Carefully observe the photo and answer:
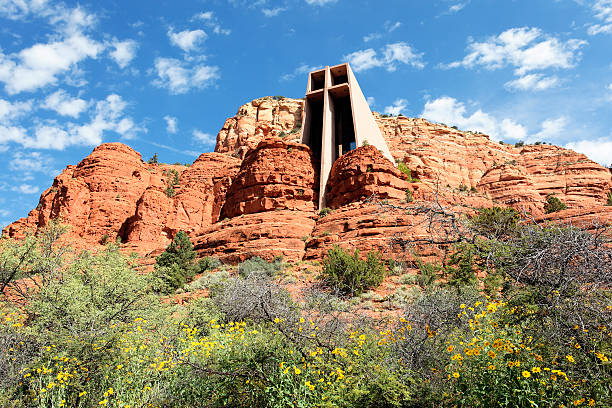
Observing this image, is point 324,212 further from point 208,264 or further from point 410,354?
point 410,354

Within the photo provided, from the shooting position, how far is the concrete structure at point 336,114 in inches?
1288

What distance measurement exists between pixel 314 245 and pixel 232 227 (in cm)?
640

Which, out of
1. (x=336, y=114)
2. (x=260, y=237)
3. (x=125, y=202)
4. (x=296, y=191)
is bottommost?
(x=260, y=237)

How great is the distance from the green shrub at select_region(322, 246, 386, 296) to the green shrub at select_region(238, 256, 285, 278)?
11.3 ft

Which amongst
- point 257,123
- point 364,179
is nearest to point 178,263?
point 364,179

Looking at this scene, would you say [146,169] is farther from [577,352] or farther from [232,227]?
[577,352]

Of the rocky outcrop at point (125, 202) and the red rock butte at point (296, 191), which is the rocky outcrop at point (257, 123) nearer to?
the red rock butte at point (296, 191)

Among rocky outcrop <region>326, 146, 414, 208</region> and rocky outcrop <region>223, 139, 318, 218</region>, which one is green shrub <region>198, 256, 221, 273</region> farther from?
rocky outcrop <region>326, 146, 414, 208</region>

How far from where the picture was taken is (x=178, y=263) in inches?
844

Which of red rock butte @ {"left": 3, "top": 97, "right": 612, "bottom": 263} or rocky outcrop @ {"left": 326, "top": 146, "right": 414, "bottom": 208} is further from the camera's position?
rocky outcrop @ {"left": 326, "top": 146, "right": 414, "bottom": 208}

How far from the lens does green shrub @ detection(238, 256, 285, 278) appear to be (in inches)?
754

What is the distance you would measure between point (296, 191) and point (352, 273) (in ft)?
41.5

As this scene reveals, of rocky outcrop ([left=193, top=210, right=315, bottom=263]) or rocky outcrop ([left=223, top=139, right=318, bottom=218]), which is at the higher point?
rocky outcrop ([left=223, top=139, right=318, bottom=218])

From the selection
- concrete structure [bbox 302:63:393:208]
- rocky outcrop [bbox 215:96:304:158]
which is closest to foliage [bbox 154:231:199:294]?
concrete structure [bbox 302:63:393:208]
